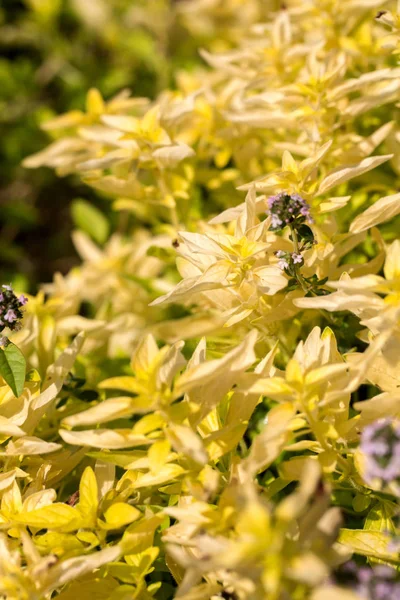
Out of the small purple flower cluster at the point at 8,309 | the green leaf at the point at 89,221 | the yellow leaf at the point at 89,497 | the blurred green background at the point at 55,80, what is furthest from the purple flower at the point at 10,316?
the blurred green background at the point at 55,80

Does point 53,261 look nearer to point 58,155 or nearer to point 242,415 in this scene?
point 58,155

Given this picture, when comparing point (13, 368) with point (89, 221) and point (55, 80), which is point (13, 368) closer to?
point (89, 221)

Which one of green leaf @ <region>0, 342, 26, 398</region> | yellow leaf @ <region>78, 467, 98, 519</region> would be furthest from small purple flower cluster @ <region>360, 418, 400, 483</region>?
green leaf @ <region>0, 342, 26, 398</region>

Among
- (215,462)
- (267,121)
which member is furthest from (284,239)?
(215,462)

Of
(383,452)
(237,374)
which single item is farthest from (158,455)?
(383,452)

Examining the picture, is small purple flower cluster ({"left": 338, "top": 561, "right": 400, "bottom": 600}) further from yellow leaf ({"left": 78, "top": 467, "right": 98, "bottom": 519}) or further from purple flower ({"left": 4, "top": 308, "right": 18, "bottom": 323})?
purple flower ({"left": 4, "top": 308, "right": 18, "bottom": 323})

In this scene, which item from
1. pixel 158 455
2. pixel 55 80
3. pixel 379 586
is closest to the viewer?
pixel 379 586
